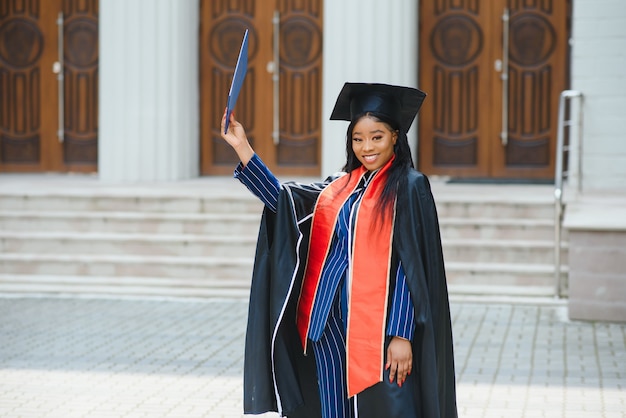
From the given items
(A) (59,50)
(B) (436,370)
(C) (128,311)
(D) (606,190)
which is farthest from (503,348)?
(A) (59,50)

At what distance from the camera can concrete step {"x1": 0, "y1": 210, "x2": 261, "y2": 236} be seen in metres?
11.4

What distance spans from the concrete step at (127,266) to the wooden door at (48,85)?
425 centimetres

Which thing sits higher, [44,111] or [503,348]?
[44,111]

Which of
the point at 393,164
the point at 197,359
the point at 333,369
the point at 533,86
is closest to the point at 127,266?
the point at 197,359

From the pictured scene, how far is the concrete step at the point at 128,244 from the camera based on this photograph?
11.1 metres

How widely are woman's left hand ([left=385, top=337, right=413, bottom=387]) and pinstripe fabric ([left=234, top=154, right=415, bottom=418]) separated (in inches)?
3.6

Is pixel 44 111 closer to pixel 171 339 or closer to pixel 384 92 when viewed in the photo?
pixel 171 339

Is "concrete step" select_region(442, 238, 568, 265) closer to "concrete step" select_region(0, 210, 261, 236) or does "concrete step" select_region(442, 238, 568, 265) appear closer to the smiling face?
"concrete step" select_region(0, 210, 261, 236)

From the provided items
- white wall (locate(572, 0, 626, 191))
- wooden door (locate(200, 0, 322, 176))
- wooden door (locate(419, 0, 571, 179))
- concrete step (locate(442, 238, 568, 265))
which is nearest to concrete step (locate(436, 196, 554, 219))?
concrete step (locate(442, 238, 568, 265))

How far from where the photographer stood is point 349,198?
4402 millimetres

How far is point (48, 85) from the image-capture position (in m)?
15.3

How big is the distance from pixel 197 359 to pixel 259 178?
3.67 meters

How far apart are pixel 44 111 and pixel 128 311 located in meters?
6.28

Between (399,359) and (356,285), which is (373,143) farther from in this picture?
(399,359)
